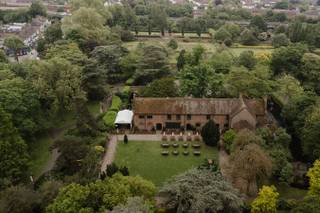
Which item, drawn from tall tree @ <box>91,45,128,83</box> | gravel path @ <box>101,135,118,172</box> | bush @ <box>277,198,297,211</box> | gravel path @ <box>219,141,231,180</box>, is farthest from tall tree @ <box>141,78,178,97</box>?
bush @ <box>277,198,297,211</box>

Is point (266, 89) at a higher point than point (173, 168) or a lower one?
higher

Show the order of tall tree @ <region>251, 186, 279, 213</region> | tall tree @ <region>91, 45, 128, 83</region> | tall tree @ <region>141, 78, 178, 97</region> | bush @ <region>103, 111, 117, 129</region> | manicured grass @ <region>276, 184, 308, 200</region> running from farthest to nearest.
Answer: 1. tall tree @ <region>91, 45, 128, 83</region>
2. tall tree @ <region>141, 78, 178, 97</region>
3. bush @ <region>103, 111, 117, 129</region>
4. manicured grass @ <region>276, 184, 308, 200</region>
5. tall tree @ <region>251, 186, 279, 213</region>

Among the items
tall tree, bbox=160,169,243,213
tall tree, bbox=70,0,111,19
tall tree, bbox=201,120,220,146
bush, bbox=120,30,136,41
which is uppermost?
tall tree, bbox=70,0,111,19

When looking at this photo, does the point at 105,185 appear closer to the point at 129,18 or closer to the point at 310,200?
the point at 310,200

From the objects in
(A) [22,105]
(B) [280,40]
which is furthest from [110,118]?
(B) [280,40]

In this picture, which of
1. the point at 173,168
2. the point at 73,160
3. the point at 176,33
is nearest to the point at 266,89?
the point at 173,168

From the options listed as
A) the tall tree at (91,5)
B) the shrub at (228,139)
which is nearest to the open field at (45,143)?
the shrub at (228,139)

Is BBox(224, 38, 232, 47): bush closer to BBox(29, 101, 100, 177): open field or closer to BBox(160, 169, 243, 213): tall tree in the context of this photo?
BBox(29, 101, 100, 177): open field

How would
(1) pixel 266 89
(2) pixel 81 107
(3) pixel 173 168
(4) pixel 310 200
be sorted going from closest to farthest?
(4) pixel 310 200, (3) pixel 173 168, (2) pixel 81 107, (1) pixel 266 89
